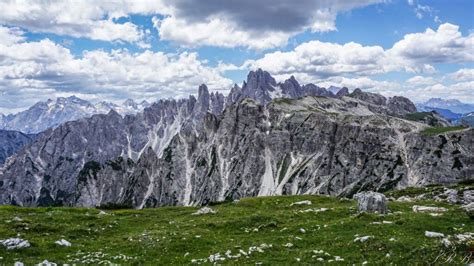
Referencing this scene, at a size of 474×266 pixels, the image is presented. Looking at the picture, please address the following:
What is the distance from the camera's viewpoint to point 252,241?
104 feet

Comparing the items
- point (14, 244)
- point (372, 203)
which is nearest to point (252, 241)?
point (14, 244)

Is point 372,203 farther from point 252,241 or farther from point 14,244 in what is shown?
point 14,244

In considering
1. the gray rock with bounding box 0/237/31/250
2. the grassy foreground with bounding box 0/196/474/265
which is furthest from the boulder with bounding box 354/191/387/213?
the gray rock with bounding box 0/237/31/250

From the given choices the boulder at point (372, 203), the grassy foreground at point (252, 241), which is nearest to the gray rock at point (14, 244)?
the grassy foreground at point (252, 241)

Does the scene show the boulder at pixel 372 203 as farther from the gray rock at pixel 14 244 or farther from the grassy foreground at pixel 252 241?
the gray rock at pixel 14 244

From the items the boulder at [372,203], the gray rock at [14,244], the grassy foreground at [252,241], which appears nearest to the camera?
the grassy foreground at [252,241]

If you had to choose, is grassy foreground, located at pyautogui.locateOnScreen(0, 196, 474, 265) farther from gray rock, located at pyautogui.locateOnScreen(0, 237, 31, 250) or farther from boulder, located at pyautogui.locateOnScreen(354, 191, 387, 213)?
boulder, located at pyautogui.locateOnScreen(354, 191, 387, 213)

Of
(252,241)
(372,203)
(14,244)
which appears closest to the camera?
(14,244)

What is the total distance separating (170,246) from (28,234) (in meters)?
14.5

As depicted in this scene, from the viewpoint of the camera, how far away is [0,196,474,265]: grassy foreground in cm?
2531

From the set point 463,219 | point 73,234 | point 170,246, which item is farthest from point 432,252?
point 73,234

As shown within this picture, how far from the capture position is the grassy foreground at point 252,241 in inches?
997

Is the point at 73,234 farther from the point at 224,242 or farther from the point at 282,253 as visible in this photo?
the point at 282,253

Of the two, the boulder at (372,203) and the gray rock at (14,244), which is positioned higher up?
the gray rock at (14,244)
